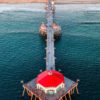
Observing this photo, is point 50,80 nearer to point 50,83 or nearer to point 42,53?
point 50,83

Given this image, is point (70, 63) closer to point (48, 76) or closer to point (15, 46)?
point (48, 76)

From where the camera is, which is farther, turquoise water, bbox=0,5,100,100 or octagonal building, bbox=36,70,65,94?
turquoise water, bbox=0,5,100,100

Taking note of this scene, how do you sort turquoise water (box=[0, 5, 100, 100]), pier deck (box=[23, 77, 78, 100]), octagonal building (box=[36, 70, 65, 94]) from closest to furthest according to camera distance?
pier deck (box=[23, 77, 78, 100]) → octagonal building (box=[36, 70, 65, 94]) → turquoise water (box=[0, 5, 100, 100])

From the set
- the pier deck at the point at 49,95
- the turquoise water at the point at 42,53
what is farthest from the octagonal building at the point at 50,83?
the turquoise water at the point at 42,53

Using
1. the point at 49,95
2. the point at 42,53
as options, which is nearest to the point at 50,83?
the point at 49,95

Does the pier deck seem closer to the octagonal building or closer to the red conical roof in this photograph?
the octagonal building

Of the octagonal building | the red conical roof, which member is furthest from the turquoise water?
the red conical roof

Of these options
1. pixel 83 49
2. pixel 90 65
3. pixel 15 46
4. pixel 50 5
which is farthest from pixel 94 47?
pixel 50 5

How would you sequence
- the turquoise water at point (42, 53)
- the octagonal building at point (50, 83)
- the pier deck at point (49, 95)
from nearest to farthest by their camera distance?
1. the pier deck at point (49, 95)
2. the octagonal building at point (50, 83)
3. the turquoise water at point (42, 53)

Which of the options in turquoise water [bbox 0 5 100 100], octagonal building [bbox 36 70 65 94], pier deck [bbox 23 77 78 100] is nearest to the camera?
pier deck [bbox 23 77 78 100]

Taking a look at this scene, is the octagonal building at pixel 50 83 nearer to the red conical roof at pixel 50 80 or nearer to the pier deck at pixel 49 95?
the red conical roof at pixel 50 80
